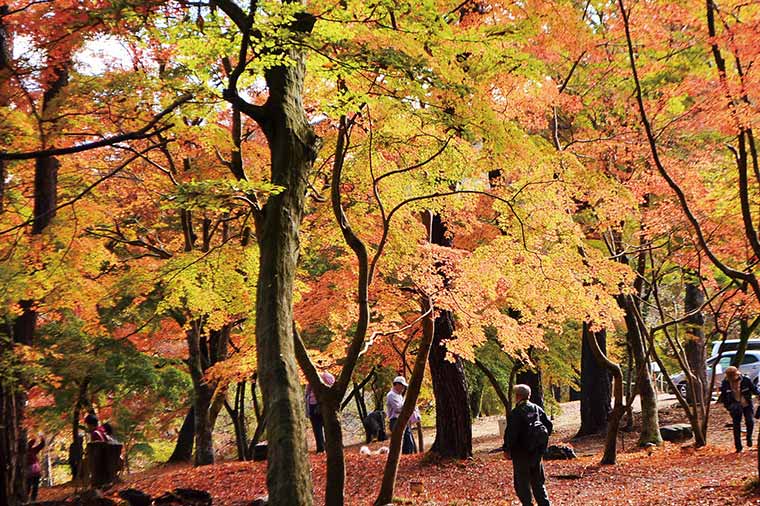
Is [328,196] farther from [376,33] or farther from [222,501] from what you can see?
[222,501]

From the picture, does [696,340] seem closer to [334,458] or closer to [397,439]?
[397,439]

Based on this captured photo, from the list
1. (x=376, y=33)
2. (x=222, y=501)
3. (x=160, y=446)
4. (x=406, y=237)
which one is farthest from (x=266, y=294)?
(x=160, y=446)

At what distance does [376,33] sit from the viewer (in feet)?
19.4

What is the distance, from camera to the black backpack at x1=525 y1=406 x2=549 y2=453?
241 inches

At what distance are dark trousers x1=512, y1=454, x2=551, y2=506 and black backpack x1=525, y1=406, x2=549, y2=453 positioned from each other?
0.48 feet

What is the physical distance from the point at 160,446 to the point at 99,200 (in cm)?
1497

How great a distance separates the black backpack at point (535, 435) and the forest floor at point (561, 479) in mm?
2217

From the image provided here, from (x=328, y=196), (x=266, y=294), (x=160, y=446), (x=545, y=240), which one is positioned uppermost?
(x=328, y=196)

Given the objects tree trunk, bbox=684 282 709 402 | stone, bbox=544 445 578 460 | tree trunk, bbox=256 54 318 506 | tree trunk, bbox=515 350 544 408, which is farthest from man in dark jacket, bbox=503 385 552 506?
tree trunk, bbox=684 282 709 402

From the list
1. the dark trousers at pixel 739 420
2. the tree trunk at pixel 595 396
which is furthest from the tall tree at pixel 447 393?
the tree trunk at pixel 595 396

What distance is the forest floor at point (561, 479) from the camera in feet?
25.2

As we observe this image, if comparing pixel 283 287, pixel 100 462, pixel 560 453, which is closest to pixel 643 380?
pixel 560 453

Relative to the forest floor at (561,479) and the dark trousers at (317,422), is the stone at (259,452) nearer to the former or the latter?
the forest floor at (561,479)

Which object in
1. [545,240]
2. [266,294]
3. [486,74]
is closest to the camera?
[266,294]
